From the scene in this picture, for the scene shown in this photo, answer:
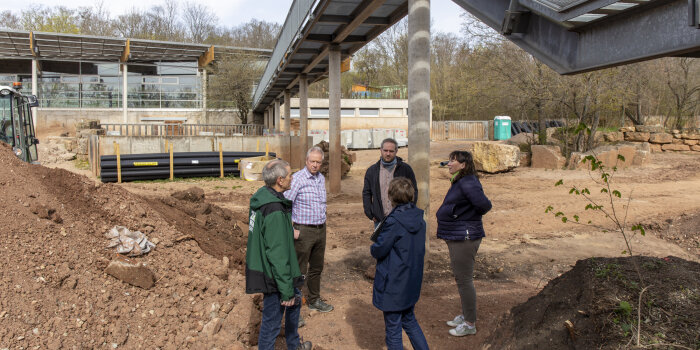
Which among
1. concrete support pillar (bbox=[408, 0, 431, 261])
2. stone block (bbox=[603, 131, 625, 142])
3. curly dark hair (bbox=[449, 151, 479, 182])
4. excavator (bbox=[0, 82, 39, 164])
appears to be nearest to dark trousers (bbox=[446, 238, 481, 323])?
curly dark hair (bbox=[449, 151, 479, 182])

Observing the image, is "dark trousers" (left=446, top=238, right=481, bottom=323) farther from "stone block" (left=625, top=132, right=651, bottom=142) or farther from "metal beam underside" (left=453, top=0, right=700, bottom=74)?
"stone block" (left=625, top=132, right=651, bottom=142)

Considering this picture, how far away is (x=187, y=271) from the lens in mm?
5148

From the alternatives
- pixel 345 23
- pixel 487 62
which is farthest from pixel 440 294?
pixel 487 62

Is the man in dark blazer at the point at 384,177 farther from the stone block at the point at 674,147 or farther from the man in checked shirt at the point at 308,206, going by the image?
the stone block at the point at 674,147

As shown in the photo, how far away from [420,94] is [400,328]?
159 inches

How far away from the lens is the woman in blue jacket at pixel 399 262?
11.1 feet

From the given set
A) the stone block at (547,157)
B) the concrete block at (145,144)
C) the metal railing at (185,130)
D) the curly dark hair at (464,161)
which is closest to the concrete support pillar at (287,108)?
the metal railing at (185,130)

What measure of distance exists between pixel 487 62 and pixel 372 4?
35.7 ft

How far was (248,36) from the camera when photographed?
5712cm

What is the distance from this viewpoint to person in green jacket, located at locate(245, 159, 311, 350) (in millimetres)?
3439

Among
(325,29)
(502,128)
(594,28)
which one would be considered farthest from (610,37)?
(502,128)

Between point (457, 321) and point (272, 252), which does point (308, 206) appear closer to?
point (272, 252)

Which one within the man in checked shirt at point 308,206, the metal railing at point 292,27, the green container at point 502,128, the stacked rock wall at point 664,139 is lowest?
the man in checked shirt at point 308,206

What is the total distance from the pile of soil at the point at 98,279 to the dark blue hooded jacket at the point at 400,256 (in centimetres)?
174
